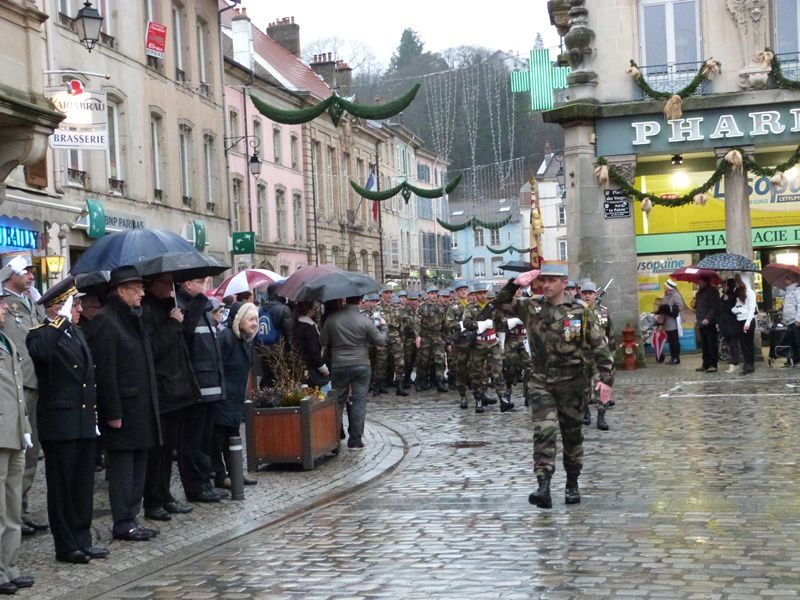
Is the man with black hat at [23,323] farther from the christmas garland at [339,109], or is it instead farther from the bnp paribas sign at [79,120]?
the christmas garland at [339,109]

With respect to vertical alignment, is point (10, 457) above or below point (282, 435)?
above

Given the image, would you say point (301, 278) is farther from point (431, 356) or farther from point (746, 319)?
point (746, 319)

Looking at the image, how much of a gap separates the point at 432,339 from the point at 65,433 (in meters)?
15.5

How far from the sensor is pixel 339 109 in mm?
20469

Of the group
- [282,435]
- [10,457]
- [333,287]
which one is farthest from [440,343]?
[10,457]

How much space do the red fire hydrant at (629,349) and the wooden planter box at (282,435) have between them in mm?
14014

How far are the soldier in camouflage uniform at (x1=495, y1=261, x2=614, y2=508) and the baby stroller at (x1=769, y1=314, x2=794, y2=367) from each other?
14886 millimetres

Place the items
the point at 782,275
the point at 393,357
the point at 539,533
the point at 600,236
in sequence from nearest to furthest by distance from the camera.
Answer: the point at 539,533 → the point at 393,357 → the point at 782,275 → the point at 600,236

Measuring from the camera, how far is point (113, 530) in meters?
9.18

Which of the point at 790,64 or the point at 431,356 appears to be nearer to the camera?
the point at 431,356

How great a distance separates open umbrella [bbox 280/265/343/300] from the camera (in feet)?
49.8

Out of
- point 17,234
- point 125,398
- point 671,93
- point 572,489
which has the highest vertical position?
point 671,93

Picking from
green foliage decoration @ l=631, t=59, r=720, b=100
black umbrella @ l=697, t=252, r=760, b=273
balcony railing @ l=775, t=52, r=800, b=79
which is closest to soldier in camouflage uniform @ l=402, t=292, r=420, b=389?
black umbrella @ l=697, t=252, r=760, b=273

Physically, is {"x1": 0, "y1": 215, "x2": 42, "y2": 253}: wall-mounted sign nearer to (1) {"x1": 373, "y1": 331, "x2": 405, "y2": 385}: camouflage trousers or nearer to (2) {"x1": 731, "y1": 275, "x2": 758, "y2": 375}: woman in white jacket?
(1) {"x1": 373, "y1": 331, "x2": 405, "y2": 385}: camouflage trousers
